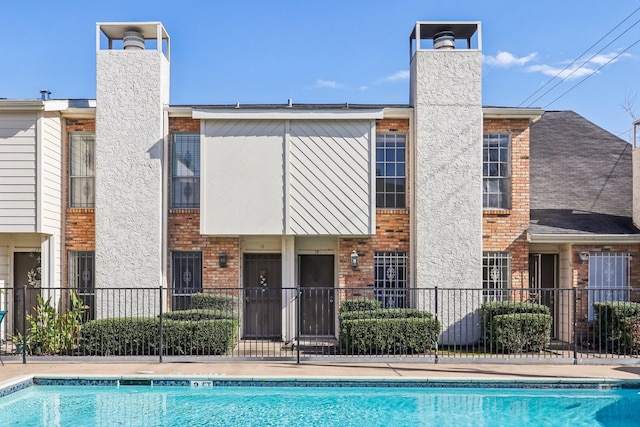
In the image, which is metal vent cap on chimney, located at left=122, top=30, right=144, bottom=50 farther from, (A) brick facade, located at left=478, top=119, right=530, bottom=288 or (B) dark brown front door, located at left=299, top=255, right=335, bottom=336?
(A) brick facade, located at left=478, top=119, right=530, bottom=288

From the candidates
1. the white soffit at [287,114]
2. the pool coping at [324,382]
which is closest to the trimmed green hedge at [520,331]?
the pool coping at [324,382]

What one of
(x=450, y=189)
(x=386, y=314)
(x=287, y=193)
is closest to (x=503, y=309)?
(x=386, y=314)

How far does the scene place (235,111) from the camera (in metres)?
14.3

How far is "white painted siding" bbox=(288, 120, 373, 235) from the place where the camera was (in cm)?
1434

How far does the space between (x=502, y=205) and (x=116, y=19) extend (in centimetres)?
1032

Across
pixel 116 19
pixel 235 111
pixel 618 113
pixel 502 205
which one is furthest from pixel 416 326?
pixel 618 113

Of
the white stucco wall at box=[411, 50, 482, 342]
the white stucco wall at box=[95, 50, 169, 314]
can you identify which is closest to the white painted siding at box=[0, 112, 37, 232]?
the white stucco wall at box=[95, 50, 169, 314]

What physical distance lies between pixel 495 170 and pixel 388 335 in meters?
5.19

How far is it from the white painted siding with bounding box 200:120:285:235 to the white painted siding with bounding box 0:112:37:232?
12.0 feet

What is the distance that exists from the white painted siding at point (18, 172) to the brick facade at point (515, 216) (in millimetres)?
10353

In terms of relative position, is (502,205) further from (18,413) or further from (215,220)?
(18,413)

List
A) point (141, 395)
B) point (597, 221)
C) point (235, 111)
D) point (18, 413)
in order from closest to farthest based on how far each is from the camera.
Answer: point (18, 413) < point (141, 395) < point (235, 111) < point (597, 221)

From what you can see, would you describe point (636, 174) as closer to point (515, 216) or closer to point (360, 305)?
point (515, 216)

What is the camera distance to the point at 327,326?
15.5m
